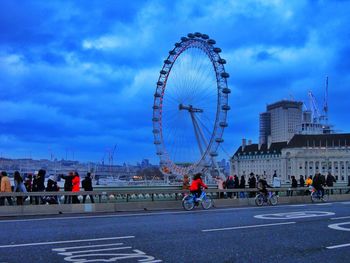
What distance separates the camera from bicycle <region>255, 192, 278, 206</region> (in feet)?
93.6

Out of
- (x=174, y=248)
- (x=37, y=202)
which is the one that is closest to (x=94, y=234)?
(x=174, y=248)

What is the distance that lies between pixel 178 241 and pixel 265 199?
1806 cm

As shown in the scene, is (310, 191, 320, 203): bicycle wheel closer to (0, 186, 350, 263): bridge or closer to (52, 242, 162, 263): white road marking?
(0, 186, 350, 263): bridge

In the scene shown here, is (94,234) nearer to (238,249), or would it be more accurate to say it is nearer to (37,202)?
(238,249)

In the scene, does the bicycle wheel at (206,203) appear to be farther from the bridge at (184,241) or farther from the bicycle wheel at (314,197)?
the bicycle wheel at (314,197)

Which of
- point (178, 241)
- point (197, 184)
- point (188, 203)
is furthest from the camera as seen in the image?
point (197, 184)

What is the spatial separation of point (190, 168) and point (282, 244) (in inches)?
1931

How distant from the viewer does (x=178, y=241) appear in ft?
38.4

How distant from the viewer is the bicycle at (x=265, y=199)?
28.5 meters

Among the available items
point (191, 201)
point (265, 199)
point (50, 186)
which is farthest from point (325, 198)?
point (50, 186)

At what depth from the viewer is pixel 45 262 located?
29.3 ft

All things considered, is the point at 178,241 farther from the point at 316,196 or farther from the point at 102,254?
the point at 316,196

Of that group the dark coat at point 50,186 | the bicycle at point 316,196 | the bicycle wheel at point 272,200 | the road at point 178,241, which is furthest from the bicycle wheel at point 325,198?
the dark coat at point 50,186

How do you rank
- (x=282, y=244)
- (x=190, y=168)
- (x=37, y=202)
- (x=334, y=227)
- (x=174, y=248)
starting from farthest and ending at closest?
1. (x=190, y=168)
2. (x=37, y=202)
3. (x=334, y=227)
4. (x=282, y=244)
5. (x=174, y=248)
